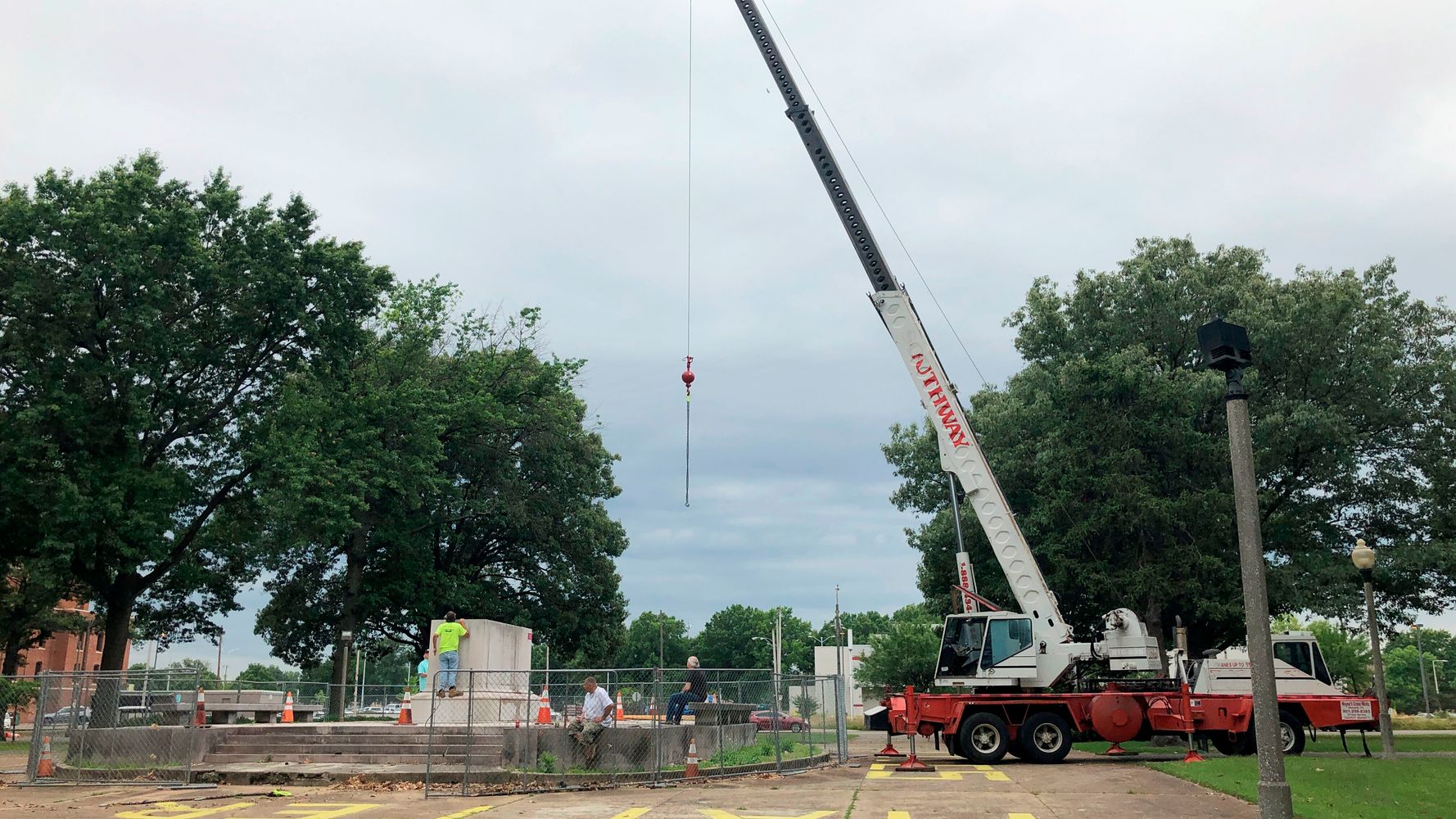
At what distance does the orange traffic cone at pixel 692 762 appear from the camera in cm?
1708

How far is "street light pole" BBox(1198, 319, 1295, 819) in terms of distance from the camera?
8.62 meters

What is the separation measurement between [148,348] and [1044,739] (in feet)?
79.0

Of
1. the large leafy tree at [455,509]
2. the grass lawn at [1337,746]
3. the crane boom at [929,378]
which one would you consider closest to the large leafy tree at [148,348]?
the large leafy tree at [455,509]

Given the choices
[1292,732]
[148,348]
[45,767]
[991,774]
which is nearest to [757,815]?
[991,774]

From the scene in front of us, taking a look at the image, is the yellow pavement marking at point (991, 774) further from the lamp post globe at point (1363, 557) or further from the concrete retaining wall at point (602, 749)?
the lamp post globe at point (1363, 557)

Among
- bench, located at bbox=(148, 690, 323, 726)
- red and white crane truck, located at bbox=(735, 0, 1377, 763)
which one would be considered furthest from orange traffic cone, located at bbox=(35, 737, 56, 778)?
red and white crane truck, located at bbox=(735, 0, 1377, 763)

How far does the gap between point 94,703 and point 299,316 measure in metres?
15.9

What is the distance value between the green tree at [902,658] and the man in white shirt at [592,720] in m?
56.6

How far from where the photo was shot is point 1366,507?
31812 millimetres

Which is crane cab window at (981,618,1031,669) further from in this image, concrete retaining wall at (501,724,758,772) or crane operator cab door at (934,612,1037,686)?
concrete retaining wall at (501,724,758,772)

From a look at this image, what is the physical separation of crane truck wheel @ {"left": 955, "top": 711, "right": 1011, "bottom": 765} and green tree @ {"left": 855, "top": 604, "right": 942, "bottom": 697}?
51.1 m

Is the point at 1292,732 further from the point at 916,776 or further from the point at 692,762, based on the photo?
the point at 692,762

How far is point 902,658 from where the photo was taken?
76625 millimetres

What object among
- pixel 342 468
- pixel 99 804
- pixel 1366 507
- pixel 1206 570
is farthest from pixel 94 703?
pixel 1366 507
